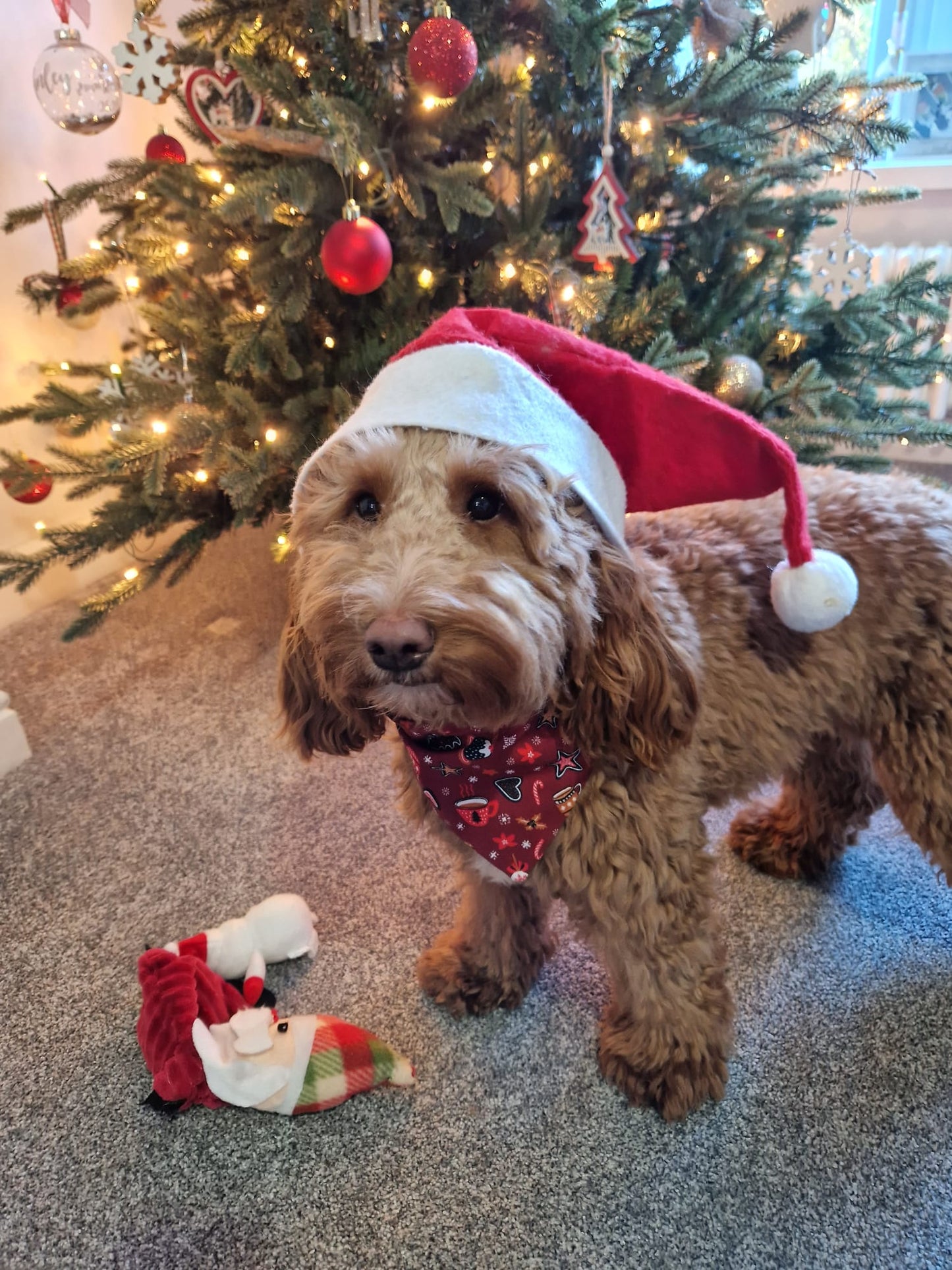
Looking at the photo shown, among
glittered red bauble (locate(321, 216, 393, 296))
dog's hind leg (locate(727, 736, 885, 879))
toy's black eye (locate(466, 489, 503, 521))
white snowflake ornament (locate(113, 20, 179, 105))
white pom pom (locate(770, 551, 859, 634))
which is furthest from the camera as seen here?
white snowflake ornament (locate(113, 20, 179, 105))

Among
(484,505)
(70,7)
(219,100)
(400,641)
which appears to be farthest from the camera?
(70,7)

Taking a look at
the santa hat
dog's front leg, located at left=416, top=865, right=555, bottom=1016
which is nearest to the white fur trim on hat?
the santa hat

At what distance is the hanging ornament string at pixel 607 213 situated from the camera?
1744 mm

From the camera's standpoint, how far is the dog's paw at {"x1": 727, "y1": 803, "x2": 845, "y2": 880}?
154cm

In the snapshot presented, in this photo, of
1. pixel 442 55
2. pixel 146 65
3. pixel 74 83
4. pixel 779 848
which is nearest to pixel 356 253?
pixel 442 55

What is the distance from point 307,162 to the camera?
1.74 m

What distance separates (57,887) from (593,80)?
83.9 inches

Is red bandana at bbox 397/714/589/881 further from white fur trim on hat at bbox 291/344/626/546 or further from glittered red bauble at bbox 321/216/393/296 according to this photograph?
Answer: glittered red bauble at bbox 321/216/393/296

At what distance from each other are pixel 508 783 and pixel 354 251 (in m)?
1.16

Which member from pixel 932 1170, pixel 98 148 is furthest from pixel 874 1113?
pixel 98 148

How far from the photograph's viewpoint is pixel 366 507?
934mm

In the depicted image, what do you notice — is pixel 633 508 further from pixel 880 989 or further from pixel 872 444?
pixel 872 444

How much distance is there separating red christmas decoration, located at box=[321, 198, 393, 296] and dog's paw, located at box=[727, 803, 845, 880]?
1337 millimetres

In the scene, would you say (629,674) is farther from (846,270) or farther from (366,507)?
(846,270)
